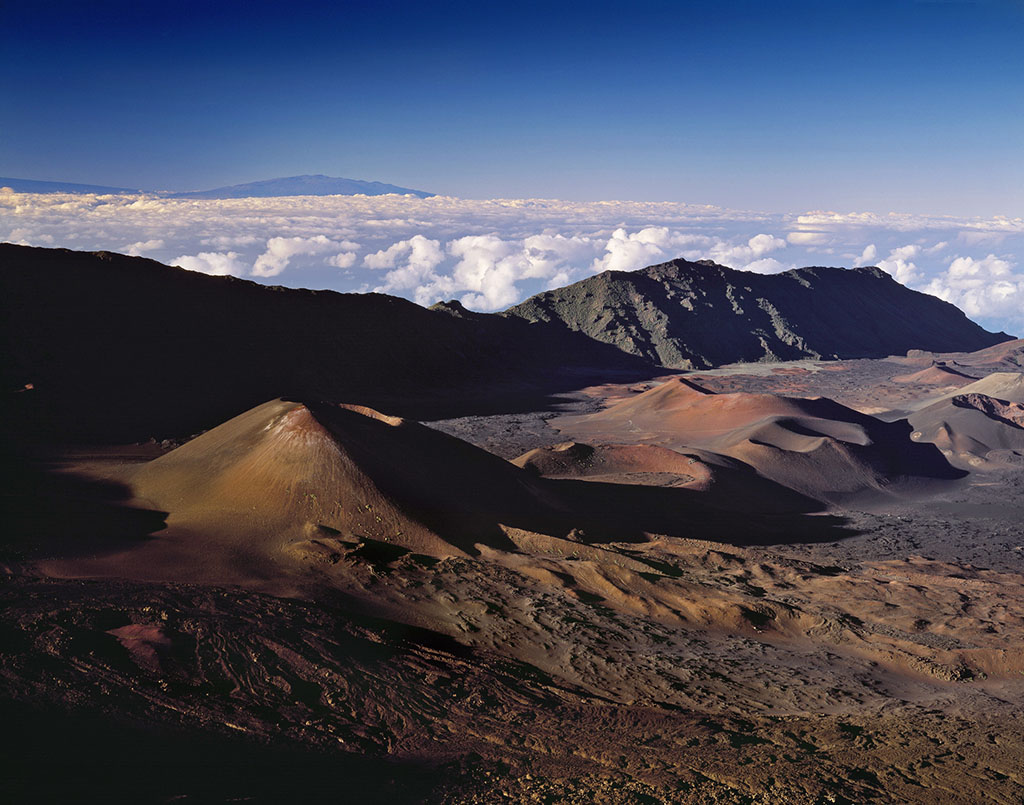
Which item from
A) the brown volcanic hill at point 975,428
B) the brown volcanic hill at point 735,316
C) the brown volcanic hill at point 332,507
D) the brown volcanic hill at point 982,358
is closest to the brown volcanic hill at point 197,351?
the brown volcanic hill at point 735,316

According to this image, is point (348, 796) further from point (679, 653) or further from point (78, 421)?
point (78, 421)

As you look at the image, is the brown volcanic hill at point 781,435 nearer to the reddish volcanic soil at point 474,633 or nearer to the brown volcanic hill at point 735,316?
the reddish volcanic soil at point 474,633

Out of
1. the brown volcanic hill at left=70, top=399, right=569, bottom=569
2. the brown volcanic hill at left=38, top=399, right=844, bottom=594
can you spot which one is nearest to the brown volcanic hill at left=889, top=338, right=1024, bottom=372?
the brown volcanic hill at left=38, top=399, right=844, bottom=594

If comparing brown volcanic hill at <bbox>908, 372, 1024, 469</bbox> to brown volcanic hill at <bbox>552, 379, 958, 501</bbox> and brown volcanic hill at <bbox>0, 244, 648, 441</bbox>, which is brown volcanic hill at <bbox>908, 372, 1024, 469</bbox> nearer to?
brown volcanic hill at <bbox>552, 379, 958, 501</bbox>

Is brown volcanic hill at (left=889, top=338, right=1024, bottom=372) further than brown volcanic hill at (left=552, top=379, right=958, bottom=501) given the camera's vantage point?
Yes

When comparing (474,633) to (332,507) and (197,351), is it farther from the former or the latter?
(197,351)
